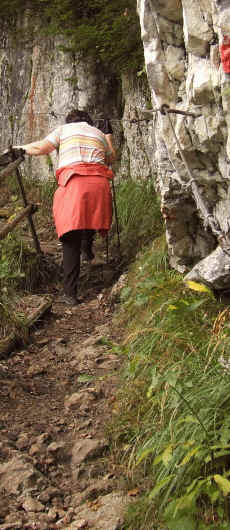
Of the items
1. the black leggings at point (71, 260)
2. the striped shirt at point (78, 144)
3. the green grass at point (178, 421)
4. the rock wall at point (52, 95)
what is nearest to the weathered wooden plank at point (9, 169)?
the striped shirt at point (78, 144)

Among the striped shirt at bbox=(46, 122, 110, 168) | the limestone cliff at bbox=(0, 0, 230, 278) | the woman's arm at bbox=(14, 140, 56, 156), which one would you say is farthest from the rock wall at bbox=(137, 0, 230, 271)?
the woman's arm at bbox=(14, 140, 56, 156)

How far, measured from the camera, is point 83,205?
5.83 m

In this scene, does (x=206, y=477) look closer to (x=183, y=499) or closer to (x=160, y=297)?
(x=183, y=499)

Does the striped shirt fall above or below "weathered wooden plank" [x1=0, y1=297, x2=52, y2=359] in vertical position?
above

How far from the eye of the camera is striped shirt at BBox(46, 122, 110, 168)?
587 cm

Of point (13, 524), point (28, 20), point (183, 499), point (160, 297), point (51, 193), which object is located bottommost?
point (13, 524)

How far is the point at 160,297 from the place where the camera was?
423 cm

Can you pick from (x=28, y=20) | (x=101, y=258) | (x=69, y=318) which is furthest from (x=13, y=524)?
(x=28, y=20)

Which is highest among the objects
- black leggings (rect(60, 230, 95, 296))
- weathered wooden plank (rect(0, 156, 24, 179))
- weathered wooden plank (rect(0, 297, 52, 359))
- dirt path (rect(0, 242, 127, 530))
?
weathered wooden plank (rect(0, 156, 24, 179))

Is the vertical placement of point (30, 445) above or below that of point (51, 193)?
below

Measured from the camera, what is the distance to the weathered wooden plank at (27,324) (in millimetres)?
4570

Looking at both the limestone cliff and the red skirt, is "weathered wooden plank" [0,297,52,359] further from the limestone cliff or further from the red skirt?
the limestone cliff

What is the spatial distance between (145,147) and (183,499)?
5648 mm

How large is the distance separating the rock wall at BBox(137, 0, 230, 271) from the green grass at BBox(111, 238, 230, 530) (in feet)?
1.88
